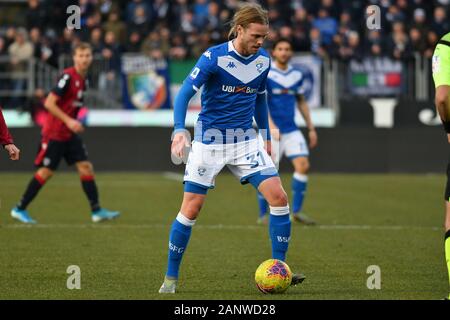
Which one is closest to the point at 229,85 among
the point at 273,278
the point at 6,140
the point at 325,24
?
the point at 273,278

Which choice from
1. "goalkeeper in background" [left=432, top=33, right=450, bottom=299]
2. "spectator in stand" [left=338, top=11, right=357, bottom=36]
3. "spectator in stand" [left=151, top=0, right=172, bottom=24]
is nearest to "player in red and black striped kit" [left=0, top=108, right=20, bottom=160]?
"goalkeeper in background" [left=432, top=33, right=450, bottom=299]

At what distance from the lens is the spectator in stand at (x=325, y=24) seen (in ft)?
80.4

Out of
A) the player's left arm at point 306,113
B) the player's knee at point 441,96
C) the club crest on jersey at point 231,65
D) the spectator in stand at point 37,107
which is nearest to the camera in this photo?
the player's knee at point 441,96

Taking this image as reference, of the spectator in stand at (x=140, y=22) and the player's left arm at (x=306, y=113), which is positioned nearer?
the player's left arm at (x=306, y=113)

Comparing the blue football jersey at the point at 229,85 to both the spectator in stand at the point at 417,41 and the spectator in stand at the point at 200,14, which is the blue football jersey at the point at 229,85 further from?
the spectator in stand at the point at 200,14

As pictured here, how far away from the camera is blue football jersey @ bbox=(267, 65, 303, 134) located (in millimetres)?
13742

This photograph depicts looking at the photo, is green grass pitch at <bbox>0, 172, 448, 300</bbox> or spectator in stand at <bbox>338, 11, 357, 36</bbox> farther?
spectator in stand at <bbox>338, 11, 357, 36</bbox>

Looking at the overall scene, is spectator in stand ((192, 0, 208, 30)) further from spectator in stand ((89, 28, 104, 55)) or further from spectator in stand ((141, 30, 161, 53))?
spectator in stand ((89, 28, 104, 55))

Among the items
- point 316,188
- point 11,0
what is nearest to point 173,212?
point 316,188

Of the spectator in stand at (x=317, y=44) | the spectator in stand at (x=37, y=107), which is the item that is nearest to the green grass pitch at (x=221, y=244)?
the spectator in stand at (x=37, y=107)

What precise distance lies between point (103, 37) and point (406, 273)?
15.5 metres

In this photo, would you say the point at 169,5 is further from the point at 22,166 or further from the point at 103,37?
the point at 22,166

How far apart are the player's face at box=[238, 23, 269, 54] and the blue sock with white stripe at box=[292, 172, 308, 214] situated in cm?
604

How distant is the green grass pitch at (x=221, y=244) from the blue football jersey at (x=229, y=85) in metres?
1.36
